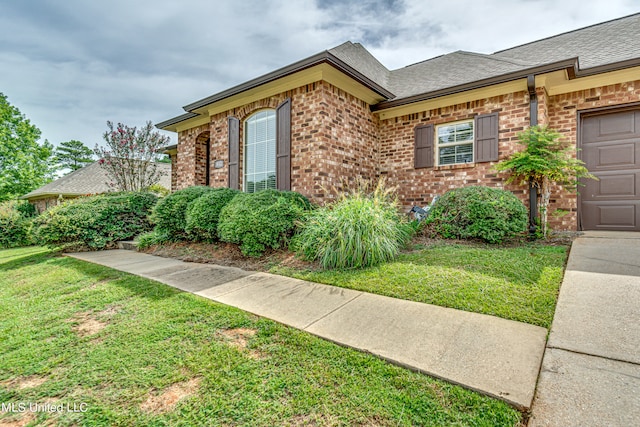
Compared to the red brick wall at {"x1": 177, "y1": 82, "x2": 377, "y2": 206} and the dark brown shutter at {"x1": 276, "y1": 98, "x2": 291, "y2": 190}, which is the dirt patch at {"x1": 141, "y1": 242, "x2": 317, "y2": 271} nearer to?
the red brick wall at {"x1": 177, "y1": 82, "x2": 377, "y2": 206}

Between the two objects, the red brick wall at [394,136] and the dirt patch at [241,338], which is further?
the red brick wall at [394,136]

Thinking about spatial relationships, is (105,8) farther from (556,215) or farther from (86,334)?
(556,215)

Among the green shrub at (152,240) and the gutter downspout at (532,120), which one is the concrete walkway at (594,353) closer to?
the gutter downspout at (532,120)

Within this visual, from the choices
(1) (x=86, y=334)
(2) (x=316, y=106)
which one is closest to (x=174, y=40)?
(2) (x=316, y=106)

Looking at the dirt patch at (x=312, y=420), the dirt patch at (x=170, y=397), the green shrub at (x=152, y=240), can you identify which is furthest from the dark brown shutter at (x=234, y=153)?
the dirt patch at (x=312, y=420)

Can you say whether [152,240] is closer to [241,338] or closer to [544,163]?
[241,338]

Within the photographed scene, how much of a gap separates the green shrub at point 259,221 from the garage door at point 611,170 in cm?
587

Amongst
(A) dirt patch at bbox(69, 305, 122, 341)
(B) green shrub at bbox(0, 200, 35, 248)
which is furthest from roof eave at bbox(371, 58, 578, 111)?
(B) green shrub at bbox(0, 200, 35, 248)

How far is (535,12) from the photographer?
20.9 ft

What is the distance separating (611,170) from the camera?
569 cm

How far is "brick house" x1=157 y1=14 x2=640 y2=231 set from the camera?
562cm

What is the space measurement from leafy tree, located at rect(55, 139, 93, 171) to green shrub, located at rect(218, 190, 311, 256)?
132 ft

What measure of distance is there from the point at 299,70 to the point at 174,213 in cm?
401

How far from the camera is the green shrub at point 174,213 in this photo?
628cm
